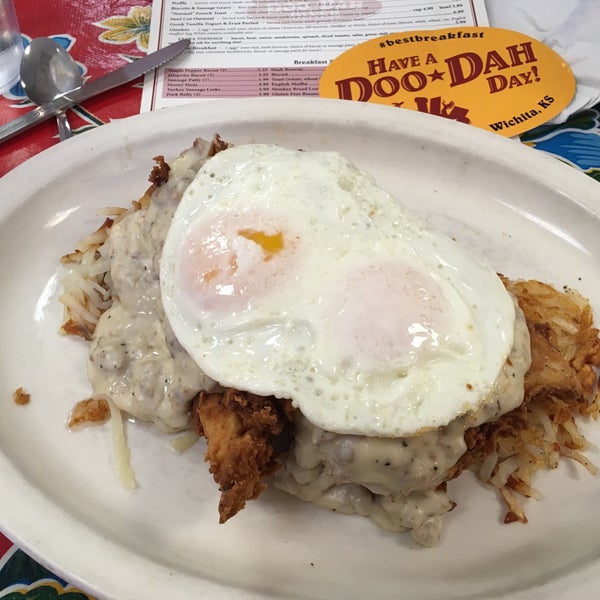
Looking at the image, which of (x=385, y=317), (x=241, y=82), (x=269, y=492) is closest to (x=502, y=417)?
(x=385, y=317)

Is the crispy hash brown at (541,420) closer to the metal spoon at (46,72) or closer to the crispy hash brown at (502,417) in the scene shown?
the crispy hash brown at (502,417)

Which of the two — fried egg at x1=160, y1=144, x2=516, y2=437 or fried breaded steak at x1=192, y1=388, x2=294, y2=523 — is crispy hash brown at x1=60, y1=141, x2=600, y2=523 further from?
fried egg at x1=160, y1=144, x2=516, y2=437

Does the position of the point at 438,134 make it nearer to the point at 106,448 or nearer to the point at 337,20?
the point at 337,20

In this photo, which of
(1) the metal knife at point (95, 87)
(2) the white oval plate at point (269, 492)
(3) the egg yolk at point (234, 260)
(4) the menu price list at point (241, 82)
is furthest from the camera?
(4) the menu price list at point (241, 82)

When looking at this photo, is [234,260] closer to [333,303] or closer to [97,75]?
[333,303]

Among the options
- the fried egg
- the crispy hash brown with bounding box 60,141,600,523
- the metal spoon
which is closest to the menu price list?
the metal spoon

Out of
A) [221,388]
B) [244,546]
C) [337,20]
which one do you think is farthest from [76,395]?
[337,20]

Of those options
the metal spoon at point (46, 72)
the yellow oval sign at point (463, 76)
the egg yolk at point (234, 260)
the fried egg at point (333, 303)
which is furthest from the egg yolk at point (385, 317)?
the metal spoon at point (46, 72)

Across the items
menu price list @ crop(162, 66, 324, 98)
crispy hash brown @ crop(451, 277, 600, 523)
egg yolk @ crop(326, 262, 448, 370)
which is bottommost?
crispy hash brown @ crop(451, 277, 600, 523)
